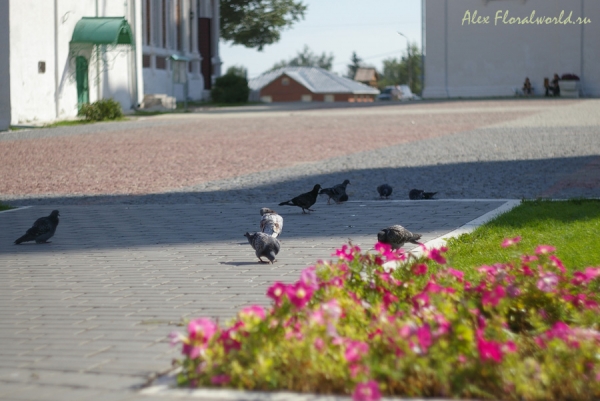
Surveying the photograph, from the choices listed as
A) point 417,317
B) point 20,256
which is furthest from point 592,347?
point 20,256

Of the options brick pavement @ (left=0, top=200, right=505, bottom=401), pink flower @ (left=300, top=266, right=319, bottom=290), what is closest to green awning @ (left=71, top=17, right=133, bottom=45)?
brick pavement @ (left=0, top=200, right=505, bottom=401)

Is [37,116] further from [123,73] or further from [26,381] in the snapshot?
[26,381]

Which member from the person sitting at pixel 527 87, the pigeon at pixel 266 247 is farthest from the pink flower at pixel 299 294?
the person sitting at pixel 527 87

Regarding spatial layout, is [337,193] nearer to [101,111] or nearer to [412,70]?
[101,111]

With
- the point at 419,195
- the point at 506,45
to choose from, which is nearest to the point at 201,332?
the point at 419,195

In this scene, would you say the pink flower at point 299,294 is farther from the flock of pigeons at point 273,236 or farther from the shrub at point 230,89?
the shrub at point 230,89

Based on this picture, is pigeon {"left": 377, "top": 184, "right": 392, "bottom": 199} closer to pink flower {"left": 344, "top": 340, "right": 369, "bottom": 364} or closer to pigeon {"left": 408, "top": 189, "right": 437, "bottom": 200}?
pigeon {"left": 408, "top": 189, "right": 437, "bottom": 200}

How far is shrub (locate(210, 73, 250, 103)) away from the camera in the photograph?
62344 mm

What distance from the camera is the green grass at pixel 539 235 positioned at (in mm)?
7121

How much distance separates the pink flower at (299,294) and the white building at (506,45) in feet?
185

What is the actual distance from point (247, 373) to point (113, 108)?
34.0 meters

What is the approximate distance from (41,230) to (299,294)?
17.3 ft

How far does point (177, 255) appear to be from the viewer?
27.3 ft

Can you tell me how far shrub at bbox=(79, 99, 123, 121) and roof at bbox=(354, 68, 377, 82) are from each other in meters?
133
